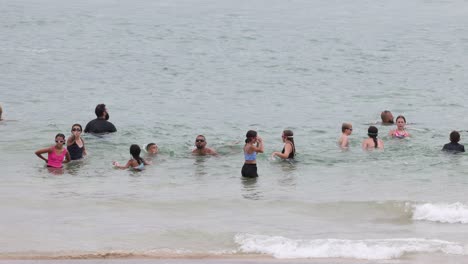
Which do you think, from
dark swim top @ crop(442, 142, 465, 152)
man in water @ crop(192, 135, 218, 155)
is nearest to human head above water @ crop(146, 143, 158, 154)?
man in water @ crop(192, 135, 218, 155)

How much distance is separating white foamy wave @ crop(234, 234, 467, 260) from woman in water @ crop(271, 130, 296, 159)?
7.47 m

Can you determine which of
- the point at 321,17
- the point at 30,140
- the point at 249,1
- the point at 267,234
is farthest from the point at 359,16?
the point at 267,234

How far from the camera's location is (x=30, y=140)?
89.8ft

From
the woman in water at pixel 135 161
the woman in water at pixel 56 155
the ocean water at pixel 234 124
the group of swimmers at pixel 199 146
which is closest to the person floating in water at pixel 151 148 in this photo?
the group of swimmers at pixel 199 146

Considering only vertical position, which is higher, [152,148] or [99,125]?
[99,125]

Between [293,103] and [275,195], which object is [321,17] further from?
[275,195]

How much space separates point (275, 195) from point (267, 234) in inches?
153

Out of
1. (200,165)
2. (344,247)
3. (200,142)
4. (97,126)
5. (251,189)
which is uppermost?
(97,126)

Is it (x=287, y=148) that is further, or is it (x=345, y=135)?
(x=345, y=135)

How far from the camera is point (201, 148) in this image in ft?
82.7

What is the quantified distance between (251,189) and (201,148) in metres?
3.39

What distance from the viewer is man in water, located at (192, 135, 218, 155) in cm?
2497

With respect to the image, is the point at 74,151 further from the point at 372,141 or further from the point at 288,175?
the point at 372,141

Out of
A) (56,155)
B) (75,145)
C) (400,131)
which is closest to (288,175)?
(400,131)
